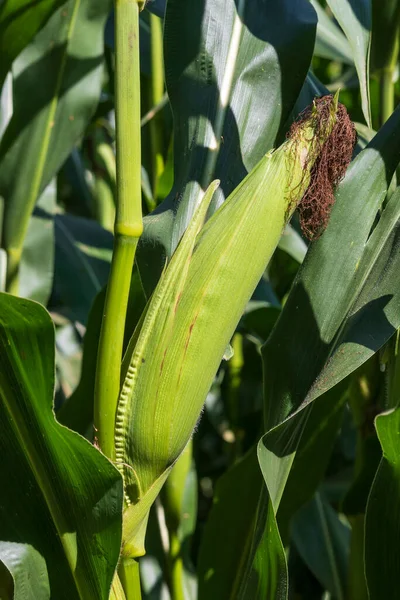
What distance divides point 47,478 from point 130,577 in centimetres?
12

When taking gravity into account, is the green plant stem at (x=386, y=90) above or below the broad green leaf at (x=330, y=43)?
below

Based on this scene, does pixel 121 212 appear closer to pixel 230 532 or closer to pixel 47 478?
pixel 47 478

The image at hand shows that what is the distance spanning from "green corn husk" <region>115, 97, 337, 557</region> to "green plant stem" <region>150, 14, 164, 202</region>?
65 cm

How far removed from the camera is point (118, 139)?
0.60 m

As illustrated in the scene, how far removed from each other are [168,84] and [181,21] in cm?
7

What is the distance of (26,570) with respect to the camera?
28.2 inches

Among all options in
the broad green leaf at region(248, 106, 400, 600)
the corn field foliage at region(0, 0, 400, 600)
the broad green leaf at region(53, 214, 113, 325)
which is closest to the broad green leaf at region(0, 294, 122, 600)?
the corn field foliage at region(0, 0, 400, 600)

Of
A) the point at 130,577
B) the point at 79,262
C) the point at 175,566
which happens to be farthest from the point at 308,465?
the point at 79,262

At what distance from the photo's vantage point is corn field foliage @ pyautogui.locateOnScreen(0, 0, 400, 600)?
626mm

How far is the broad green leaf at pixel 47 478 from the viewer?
1.97 feet

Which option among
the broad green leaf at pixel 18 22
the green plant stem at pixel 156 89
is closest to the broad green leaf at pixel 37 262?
the green plant stem at pixel 156 89

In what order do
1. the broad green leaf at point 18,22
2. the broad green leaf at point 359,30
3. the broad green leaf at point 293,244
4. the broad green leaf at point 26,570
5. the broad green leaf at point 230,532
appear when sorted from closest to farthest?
the broad green leaf at point 26,570, the broad green leaf at point 359,30, the broad green leaf at point 18,22, the broad green leaf at point 230,532, the broad green leaf at point 293,244

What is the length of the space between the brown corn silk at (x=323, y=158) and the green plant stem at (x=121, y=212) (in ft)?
0.57

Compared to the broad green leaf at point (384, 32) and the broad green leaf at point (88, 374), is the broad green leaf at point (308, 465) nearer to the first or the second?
the broad green leaf at point (88, 374)
